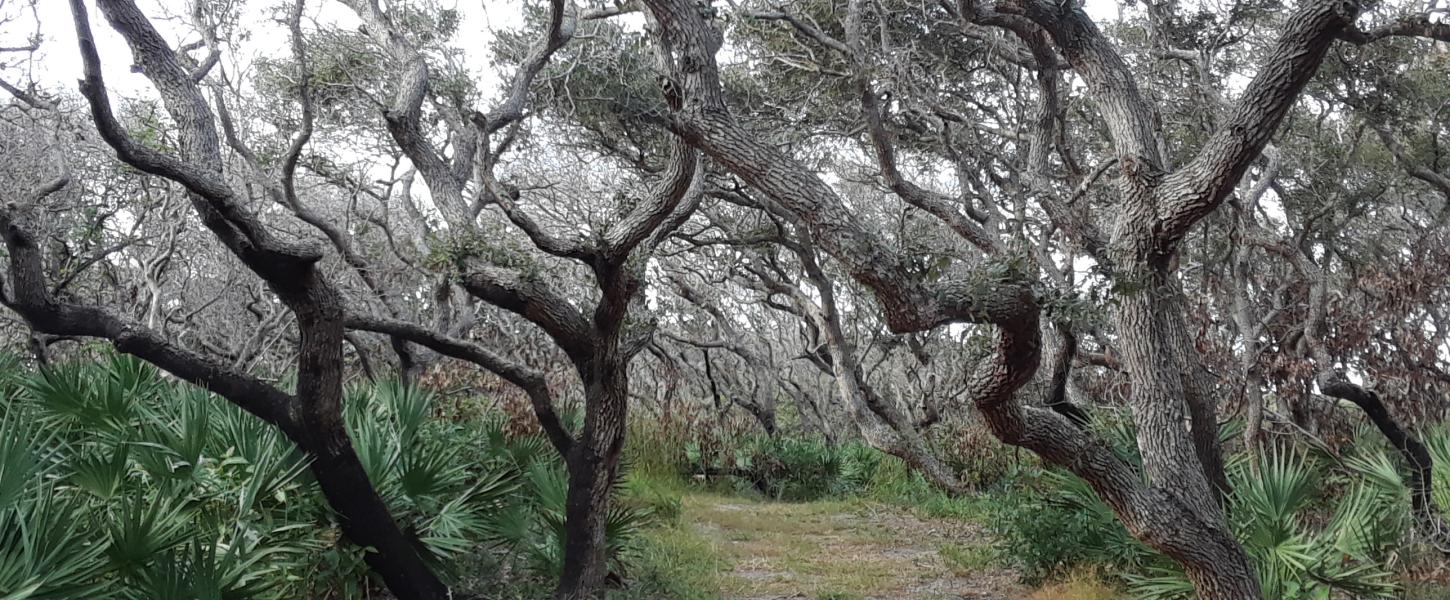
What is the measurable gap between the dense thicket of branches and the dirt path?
1.50m

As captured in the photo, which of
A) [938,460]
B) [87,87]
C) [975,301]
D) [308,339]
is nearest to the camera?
[87,87]

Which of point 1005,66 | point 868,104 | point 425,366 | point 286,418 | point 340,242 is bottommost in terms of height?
point 286,418

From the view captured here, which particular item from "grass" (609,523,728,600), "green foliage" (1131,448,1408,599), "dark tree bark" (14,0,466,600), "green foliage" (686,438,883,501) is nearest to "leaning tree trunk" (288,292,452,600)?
"dark tree bark" (14,0,466,600)

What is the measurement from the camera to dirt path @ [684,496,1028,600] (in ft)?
25.2

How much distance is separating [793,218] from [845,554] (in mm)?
3287

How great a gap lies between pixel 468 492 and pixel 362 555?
886 mm

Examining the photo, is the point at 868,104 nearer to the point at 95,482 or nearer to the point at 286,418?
the point at 286,418

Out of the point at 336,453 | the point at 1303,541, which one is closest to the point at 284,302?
the point at 336,453

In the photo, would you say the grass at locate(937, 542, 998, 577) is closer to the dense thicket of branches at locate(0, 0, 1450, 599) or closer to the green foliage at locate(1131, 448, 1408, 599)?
the dense thicket of branches at locate(0, 0, 1450, 599)

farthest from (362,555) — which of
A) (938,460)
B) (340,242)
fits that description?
(938,460)

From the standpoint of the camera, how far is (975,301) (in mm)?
4555

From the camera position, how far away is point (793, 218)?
389 inches

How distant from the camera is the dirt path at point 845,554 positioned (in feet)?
25.2

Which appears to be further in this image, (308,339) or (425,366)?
(425,366)
